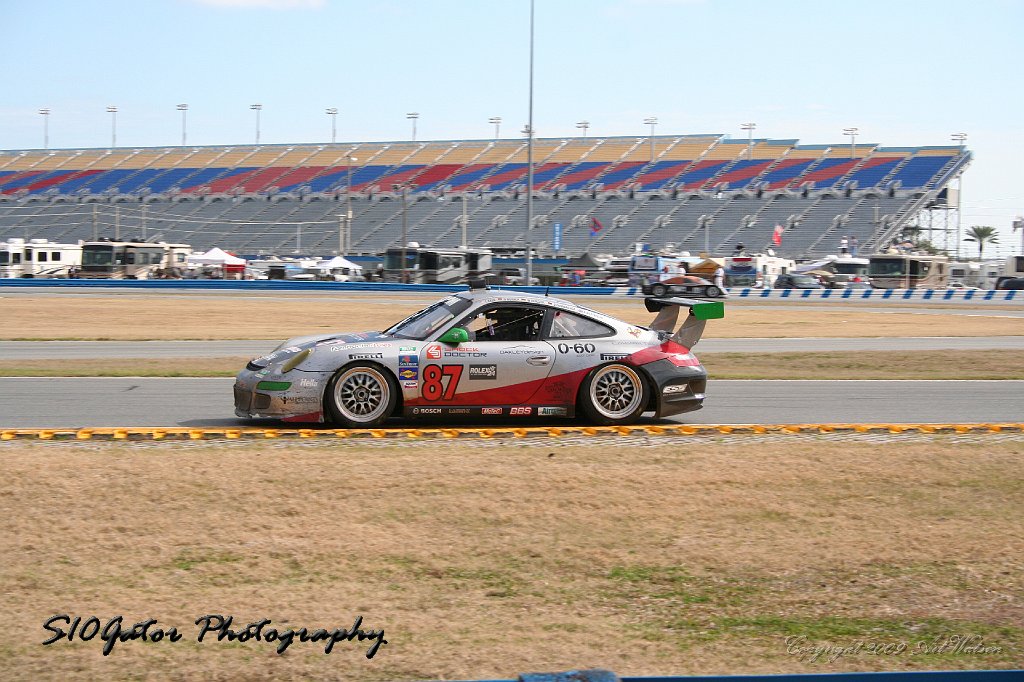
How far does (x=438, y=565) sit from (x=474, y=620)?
0.75 meters

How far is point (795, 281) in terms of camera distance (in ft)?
193

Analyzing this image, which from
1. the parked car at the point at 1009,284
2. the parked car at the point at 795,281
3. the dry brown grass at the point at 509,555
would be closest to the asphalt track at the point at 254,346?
the dry brown grass at the point at 509,555

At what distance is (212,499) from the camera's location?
273 inches

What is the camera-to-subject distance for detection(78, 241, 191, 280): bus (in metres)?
57.1

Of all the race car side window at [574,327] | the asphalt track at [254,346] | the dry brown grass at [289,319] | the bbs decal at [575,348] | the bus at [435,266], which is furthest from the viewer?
the bus at [435,266]

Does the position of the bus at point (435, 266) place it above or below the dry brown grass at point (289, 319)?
above

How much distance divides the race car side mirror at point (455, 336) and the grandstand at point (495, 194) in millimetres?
57953

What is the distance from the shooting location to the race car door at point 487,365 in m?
9.89

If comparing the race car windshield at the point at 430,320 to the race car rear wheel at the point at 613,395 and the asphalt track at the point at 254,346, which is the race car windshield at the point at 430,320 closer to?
the race car rear wheel at the point at 613,395

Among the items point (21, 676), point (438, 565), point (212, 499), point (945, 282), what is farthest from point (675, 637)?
point (945, 282)

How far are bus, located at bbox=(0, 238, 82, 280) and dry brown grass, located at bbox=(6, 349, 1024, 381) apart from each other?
43856 mm

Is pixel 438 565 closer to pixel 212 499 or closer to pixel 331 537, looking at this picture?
pixel 331 537

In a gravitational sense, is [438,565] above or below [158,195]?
below

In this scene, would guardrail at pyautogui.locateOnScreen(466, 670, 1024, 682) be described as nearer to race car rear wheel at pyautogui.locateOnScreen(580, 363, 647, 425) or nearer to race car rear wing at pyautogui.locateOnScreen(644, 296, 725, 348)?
race car rear wheel at pyautogui.locateOnScreen(580, 363, 647, 425)
